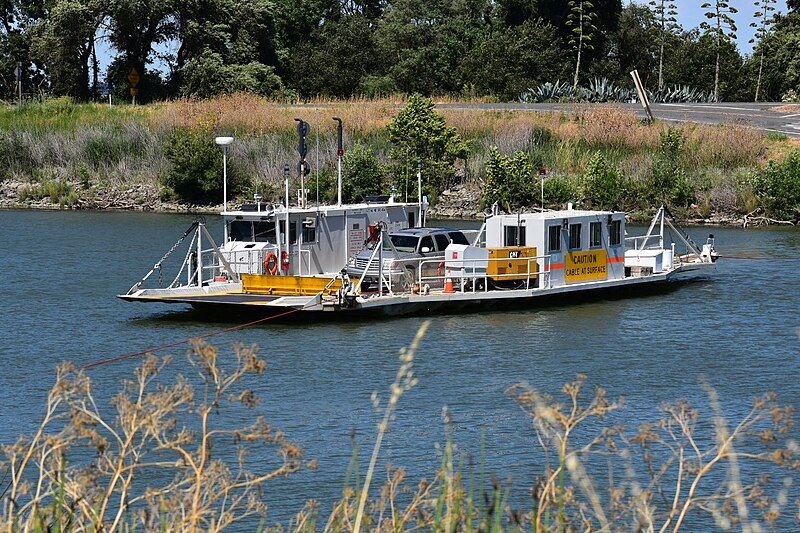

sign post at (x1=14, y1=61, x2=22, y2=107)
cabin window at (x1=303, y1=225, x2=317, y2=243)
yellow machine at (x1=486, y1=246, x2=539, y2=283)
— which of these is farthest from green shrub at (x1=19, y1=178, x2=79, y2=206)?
yellow machine at (x1=486, y1=246, x2=539, y2=283)

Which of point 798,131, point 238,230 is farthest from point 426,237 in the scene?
point 798,131

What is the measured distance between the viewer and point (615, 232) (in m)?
34.3

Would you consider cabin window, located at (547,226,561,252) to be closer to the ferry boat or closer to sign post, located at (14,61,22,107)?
the ferry boat

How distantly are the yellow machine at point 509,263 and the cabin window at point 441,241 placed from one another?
1182 millimetres

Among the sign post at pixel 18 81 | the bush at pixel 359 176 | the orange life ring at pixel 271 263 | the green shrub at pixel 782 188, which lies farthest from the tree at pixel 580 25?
the orange life ring at pixel 271 263

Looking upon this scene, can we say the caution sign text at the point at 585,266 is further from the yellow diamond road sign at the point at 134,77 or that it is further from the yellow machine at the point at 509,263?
the yellow diamond road sign at the point at 134,77

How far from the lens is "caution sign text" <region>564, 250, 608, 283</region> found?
32.9 metres

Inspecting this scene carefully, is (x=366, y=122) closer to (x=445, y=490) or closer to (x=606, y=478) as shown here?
(x=606, y=478)

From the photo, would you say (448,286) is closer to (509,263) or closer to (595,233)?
(509,263)

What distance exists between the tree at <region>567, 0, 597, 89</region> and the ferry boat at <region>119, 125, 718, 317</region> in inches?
1801

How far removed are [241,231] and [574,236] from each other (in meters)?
8.18

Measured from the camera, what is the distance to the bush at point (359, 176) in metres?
55.4

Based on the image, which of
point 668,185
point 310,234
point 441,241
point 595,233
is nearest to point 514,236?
point 441,241

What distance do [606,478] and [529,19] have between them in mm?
68019
